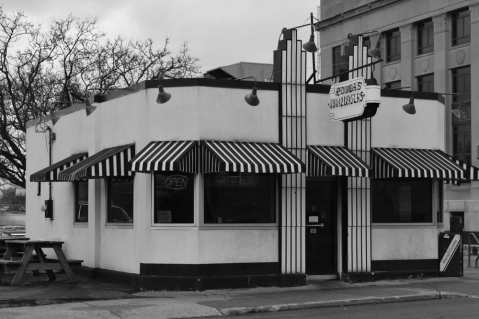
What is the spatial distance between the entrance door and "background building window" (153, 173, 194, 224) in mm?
2757

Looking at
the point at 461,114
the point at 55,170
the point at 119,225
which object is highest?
the point at 461,114

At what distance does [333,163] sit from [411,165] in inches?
72.5

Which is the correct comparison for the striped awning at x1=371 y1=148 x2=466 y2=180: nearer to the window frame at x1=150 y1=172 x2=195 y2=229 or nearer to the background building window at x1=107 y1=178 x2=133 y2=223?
the window frame at x1=150 y1=172 x2=195 y2=229

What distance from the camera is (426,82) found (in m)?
47.2

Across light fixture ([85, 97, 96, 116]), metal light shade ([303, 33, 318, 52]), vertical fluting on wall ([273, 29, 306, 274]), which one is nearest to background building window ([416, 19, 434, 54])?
metal light shade ([303, 33, 318, 52])

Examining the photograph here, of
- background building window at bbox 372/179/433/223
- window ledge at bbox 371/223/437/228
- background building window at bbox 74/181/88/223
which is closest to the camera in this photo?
window ledge at bbox 371/223/437/228

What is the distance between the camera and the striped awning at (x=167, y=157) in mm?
13758

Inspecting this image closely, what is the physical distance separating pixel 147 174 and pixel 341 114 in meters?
4.12

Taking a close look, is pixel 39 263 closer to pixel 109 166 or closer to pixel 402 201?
pixel 109 166

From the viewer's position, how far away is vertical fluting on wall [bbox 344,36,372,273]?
52.5 feet

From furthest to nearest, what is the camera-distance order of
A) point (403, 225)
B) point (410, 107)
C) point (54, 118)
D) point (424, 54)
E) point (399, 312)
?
point (424, 54), point (54, 118), point (410, 107), point (403, 225), point (399, 312)

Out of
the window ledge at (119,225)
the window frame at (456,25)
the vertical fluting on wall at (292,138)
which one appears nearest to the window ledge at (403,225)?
the vertical fluting on wall at (292,138)

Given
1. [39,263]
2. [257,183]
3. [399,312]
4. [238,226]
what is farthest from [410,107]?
[39,263]

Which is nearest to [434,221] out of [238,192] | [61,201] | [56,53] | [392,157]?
[392,157]
